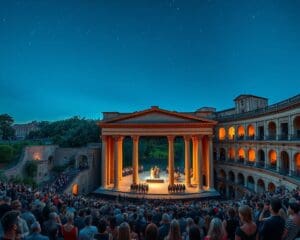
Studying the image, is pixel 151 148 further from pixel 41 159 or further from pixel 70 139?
pixel 41 159

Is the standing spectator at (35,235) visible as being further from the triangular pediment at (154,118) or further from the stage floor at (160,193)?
the triangular pediment at (154,118)

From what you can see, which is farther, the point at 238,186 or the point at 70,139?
the point at 70,139

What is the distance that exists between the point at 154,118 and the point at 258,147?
707 inches

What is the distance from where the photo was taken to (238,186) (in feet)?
152

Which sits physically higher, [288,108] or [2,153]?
[288,108]

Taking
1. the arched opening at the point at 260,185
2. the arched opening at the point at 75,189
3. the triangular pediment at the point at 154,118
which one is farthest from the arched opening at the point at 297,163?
the arched opening at the point at 75,189

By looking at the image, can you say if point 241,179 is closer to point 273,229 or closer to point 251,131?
point 251,131

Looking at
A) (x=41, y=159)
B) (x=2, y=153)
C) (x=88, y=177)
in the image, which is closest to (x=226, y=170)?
(x=88, y=177)

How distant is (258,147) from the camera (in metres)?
42.2

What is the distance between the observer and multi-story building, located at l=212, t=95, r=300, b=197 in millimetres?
33156

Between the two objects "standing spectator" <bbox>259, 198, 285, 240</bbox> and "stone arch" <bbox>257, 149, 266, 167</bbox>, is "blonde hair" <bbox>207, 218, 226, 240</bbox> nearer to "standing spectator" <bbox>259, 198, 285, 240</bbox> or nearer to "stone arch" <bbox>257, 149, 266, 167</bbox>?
"standing spectator" <bbox>259, 198, 285, 240</bbox>

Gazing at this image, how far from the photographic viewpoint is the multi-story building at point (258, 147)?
109 ft

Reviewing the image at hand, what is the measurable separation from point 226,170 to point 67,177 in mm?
30682

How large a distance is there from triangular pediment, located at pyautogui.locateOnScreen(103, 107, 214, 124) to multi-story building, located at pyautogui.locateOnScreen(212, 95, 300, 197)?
10444 millimetres
